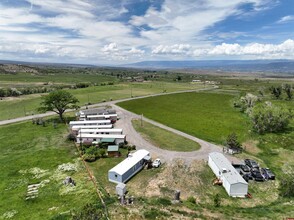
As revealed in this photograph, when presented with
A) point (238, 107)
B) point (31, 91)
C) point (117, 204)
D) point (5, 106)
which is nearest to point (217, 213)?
point (117, 204)

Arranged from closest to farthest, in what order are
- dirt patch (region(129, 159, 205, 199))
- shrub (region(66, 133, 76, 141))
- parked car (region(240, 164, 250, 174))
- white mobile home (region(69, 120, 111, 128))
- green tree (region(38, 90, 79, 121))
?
dirt patch (region(129, 159, 205, 199)), parked car (region(240, 164, 250, 174)), shrub (region(66, 133, 76, 141)), white mobile home (region(69, 120, 111, 128)), green tree (region(38, 90, 79, 121))

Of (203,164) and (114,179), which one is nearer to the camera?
(114,179)

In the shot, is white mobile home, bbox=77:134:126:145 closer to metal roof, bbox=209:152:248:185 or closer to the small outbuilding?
the small outbuilding

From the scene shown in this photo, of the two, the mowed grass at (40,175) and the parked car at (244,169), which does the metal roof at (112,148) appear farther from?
the parked car at (244,169)

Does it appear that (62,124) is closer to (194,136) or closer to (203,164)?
(194,136)

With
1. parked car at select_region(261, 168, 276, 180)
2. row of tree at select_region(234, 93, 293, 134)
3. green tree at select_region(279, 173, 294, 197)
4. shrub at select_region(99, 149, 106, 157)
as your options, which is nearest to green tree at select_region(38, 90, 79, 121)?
shrub at select_region(99, 149, 106, 157)

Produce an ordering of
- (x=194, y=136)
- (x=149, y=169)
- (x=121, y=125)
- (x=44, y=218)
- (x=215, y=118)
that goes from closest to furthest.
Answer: (x=44, y=218) → (x=149, y=169) → (x=194, y=136) → (x=121, y=125) → (x=215, y=118)

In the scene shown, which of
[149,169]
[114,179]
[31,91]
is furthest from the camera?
[31,91]
